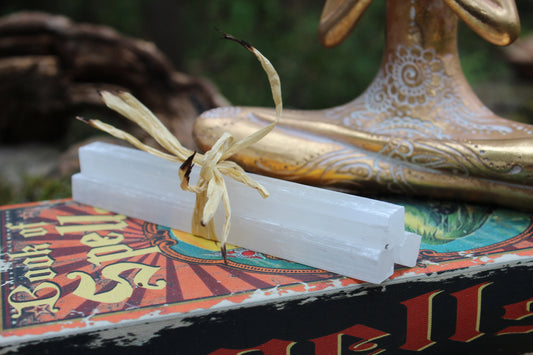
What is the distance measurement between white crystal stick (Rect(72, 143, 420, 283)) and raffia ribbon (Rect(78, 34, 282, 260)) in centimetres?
2

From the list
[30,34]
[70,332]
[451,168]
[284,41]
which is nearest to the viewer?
[70,332]

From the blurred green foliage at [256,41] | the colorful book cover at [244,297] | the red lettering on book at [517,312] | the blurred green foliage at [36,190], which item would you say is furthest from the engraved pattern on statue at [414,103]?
the blurred green foliage at [256,41]

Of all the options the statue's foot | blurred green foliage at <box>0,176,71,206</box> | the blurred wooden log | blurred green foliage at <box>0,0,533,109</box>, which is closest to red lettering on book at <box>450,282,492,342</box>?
the statue's foot

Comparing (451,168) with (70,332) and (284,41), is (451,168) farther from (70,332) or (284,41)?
(284,41)

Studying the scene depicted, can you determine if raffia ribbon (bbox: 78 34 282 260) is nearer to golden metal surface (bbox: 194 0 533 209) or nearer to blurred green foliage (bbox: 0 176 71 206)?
golden metal surface (bbox: 194 0 533 209)

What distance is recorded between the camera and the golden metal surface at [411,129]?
728mm

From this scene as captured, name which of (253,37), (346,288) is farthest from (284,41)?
(346,288)

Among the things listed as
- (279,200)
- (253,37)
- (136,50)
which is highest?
(253,37)

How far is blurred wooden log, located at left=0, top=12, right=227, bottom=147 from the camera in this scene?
136 centimetres

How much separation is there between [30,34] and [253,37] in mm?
836

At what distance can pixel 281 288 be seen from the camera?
55cm

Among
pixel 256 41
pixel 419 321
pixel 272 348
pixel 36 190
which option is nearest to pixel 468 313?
pixel 419 321

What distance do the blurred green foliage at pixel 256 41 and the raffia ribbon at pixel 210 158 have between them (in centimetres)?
131

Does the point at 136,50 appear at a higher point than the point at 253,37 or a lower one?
lower
